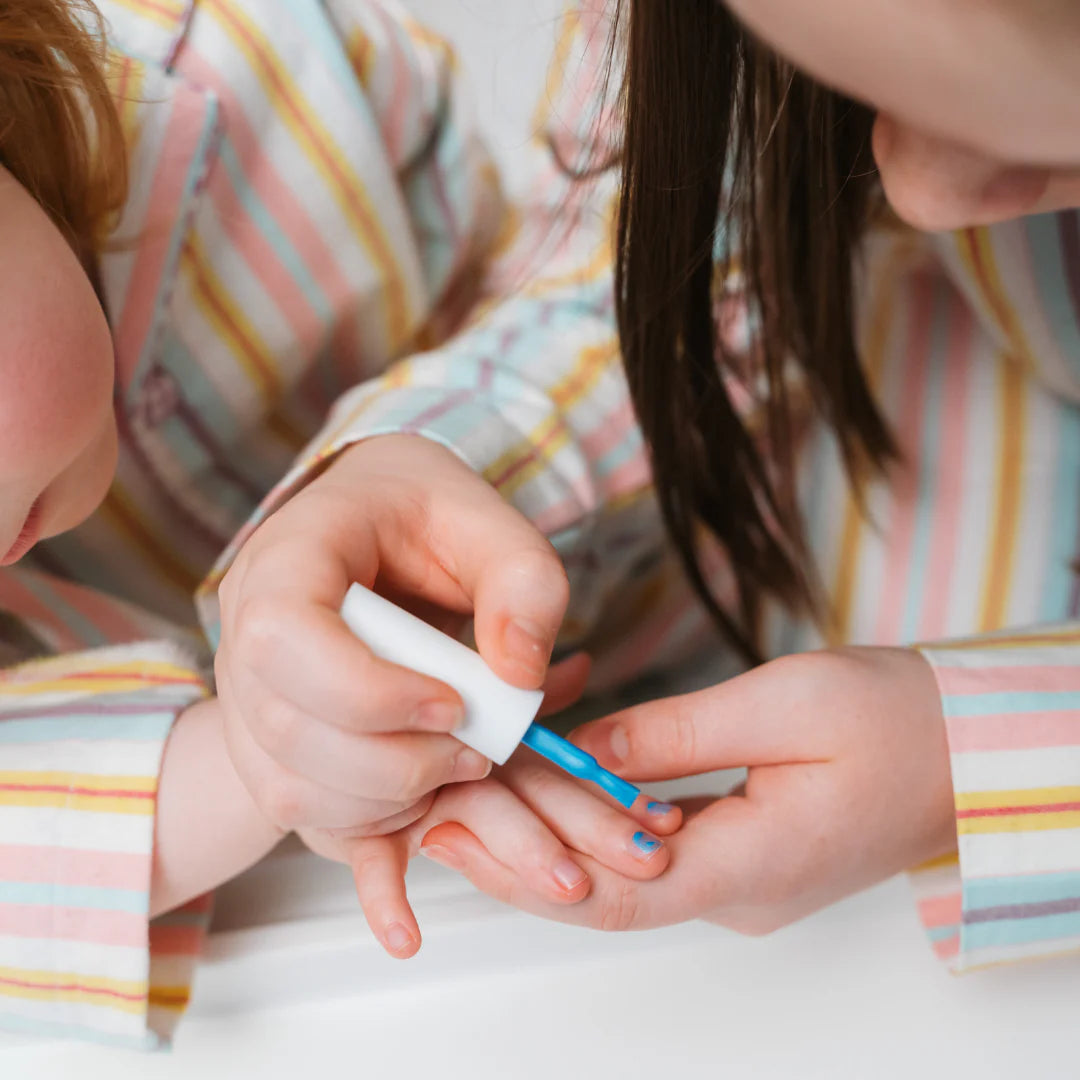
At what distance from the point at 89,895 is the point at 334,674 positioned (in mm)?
161

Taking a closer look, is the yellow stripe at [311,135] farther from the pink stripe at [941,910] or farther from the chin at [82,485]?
the pink stripe at [941,910]

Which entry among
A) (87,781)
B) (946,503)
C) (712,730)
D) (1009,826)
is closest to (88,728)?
(87,781)

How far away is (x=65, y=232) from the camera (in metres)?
0.47

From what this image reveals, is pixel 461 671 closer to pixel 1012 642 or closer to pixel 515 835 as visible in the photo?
pixel 515 835

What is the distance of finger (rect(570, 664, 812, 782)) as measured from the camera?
0.39 m

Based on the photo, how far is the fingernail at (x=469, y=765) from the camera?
13.7 inches

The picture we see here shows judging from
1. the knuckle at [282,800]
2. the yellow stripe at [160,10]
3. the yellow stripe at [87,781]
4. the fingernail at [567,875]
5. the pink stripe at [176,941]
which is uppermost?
the yellow stripe at [160,10]

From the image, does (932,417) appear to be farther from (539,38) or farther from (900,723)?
(539,38)

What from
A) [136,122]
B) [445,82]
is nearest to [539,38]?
[445,82]

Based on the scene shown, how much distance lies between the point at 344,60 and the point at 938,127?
1.30 ft

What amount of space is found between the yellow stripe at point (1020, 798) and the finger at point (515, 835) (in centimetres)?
14

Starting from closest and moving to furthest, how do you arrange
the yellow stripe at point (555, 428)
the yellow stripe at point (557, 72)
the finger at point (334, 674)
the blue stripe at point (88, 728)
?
the finger at point (334, 674) → the blue stripe at point (88, 728) → the yellow stripe at point (555, 428) → the yellow stripe at point (557, 72)

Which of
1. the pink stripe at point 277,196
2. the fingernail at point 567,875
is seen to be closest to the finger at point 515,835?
the fingernail at point 567,875

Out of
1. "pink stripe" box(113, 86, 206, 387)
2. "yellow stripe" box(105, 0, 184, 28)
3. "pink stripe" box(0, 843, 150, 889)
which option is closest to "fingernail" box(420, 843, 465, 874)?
"pink stripe" box(0, 843, 150, 889)
